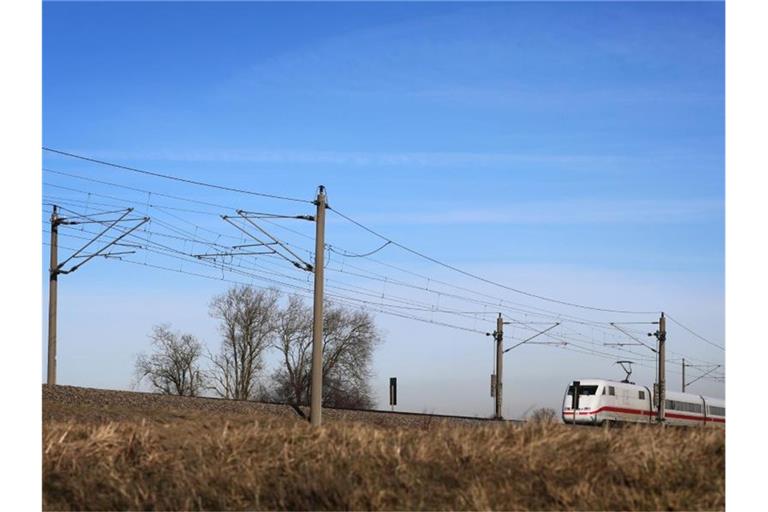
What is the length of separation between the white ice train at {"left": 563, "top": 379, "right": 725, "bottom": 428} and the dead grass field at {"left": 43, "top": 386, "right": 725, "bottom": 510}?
122 ft

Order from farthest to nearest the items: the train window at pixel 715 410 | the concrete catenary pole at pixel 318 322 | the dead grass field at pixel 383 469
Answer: the train window at pixel 715 410 → the concrete catenary pole at pixel 318 322 → the dead grass field at pixel 383 469

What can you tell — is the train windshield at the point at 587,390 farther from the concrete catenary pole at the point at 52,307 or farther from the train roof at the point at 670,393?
the concrete catenary pole at the point at 52,307

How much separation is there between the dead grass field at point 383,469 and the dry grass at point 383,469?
2 centimetres

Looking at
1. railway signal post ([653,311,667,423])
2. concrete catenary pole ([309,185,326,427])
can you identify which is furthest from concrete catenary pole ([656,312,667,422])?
concrete catenary pole ([309,185,326,427])

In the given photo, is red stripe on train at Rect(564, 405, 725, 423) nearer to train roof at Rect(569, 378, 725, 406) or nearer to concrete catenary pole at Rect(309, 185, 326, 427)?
train roof at Rect(569, 378, 725, 406)

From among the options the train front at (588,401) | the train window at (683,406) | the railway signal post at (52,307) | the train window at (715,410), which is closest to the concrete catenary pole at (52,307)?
the railway signal post at (52,307)

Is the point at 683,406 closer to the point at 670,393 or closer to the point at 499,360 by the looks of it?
the point at 670,393

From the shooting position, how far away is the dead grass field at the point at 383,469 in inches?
430

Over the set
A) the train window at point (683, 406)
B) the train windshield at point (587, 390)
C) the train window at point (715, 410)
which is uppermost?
the train windshield at point (587, 390)

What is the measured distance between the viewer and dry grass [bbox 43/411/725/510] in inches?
430

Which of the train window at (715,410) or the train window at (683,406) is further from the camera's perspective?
the train window at (715,410)

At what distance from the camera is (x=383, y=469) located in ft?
38.7

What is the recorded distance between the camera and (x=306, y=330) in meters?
76.7
